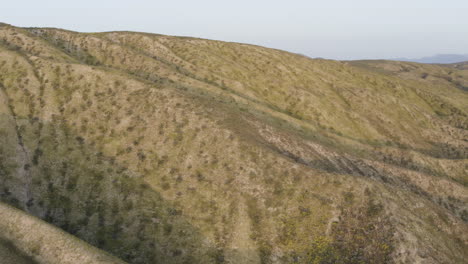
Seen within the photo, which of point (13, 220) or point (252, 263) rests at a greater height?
point (13, 220)

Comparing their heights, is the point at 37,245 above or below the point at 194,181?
below

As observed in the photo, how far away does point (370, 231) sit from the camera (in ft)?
114

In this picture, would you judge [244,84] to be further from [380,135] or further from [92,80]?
[92,80]

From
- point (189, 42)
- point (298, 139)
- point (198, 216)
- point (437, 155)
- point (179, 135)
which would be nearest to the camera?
point (198, 216)

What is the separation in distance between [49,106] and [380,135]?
89.9 meters

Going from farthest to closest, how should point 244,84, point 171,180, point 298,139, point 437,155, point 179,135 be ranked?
point 244,84, point 437,155, point 298,139, point 179,135, point 171,180

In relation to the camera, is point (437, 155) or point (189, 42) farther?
point (189, 42)

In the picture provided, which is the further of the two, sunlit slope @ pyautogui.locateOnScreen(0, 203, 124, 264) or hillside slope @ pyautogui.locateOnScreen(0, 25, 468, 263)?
hillside slope @ pyautogui.locateOnScreen(0, 25, 468, 263)

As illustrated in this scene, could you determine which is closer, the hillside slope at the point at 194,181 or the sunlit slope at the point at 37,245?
the sunlit slope at the point at 37,245

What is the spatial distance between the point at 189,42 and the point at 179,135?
312 feet

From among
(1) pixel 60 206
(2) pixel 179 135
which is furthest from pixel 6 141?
(2) pixel 179 135

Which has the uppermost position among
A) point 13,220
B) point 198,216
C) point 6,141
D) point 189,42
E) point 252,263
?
point 189,42

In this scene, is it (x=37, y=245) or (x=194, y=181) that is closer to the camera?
Result: (x=37, y=245)

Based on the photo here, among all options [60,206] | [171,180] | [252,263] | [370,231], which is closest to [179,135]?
[171,180]
